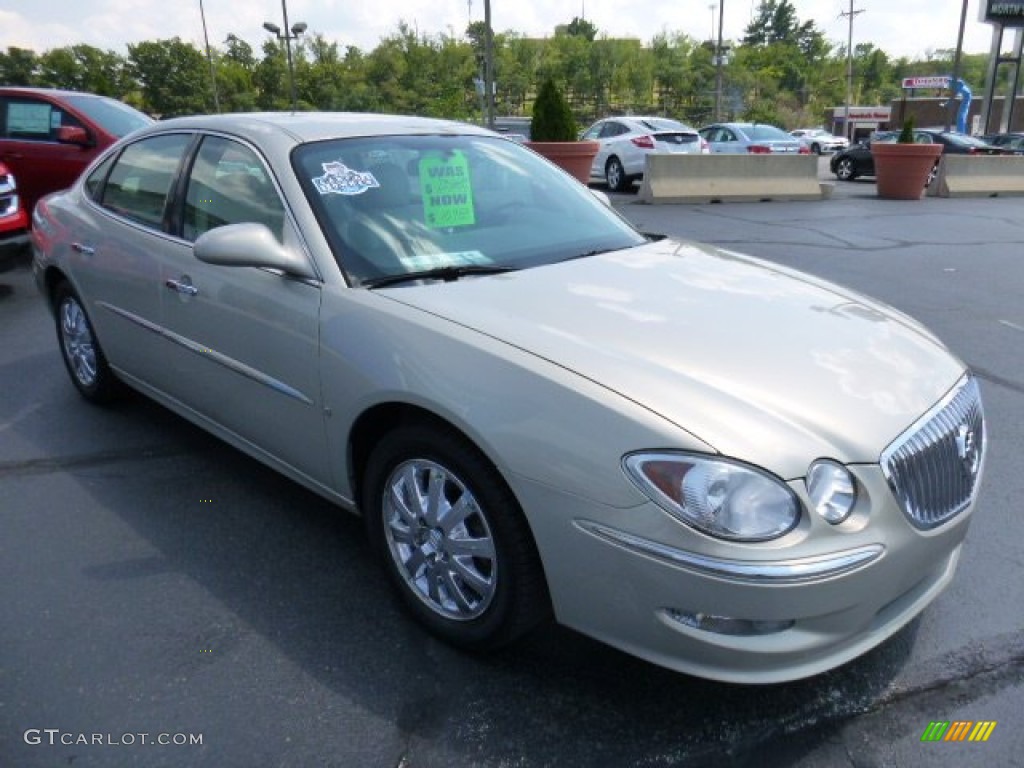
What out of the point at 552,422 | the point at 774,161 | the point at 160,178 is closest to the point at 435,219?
the point at 552,422

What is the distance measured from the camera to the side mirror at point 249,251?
9.04 ft

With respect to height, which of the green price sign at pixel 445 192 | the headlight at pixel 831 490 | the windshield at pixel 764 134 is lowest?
the headlight at pixel 831 490

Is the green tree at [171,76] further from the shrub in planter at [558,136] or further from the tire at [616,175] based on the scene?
the shrub in planter at [558,136]

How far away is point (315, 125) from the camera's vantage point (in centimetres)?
333

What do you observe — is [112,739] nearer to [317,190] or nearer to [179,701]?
[179,701]

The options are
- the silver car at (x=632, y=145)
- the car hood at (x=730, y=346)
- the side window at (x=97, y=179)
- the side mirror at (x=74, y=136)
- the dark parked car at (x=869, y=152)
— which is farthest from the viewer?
the dark parked car at (x=869, y=152)

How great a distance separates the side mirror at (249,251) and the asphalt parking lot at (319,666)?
1.10 meters

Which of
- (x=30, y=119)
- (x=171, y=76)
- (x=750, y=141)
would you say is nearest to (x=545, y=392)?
(x=30, y=119)

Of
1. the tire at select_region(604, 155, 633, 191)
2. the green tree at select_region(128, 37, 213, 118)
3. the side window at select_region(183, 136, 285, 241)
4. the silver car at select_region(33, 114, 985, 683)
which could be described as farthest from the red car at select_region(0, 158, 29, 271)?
the green tree at select_region(128, 37, 213, 118)

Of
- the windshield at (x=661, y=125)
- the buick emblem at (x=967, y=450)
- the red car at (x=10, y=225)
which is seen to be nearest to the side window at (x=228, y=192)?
the buick emblem at (x=967, y=450)

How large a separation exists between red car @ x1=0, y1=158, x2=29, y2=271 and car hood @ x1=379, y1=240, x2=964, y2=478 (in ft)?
19.8

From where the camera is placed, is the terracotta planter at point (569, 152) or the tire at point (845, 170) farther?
the tire at point (845, 170)

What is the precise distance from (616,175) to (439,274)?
14698 millimetres

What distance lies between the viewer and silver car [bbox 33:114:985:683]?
1972mm
